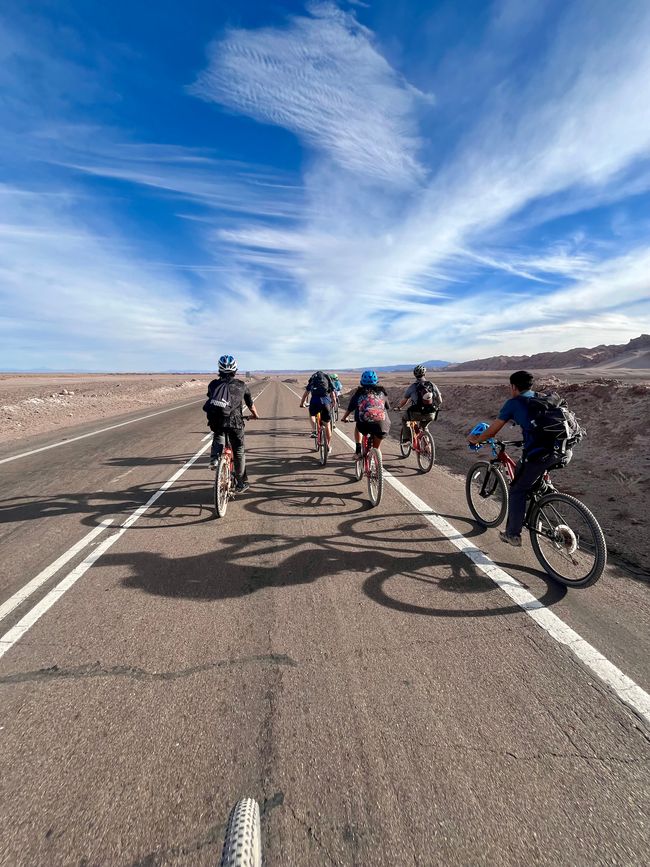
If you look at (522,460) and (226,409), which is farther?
(226,409)

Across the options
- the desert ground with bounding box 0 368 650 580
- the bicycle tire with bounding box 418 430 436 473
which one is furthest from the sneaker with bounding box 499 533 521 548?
the bicycle tire with bounding box 418 430 436 473

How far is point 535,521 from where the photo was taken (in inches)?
165

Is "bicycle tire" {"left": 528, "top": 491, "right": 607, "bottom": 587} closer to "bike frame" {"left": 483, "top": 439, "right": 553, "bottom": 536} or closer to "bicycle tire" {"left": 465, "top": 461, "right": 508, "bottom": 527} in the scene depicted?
"bike frame" {"left": 483, "top": 439, "right": 553, "bottom": 536}

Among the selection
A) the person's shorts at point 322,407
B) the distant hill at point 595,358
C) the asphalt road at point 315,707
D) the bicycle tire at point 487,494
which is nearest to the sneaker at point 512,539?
the asphalt road at point 315,707

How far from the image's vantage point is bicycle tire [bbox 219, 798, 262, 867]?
143cm

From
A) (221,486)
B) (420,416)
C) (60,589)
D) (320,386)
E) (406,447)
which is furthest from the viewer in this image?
(406,447)

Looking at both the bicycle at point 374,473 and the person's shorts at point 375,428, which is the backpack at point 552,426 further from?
the person's shorts at point 375,428

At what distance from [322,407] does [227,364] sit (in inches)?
118

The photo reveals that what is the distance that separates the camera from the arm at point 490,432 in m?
4.52

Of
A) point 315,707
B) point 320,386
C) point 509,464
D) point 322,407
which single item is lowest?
point 315,707

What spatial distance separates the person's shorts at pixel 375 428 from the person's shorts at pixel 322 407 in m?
2.01

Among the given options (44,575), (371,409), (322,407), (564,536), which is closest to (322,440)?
(322,407)

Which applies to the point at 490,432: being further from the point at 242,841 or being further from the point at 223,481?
the point at 242,841

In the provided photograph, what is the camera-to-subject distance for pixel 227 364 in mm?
6172
